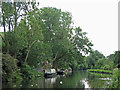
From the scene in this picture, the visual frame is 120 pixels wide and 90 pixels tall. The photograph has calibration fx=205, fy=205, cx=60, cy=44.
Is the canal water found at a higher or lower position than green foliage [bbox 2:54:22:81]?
lower

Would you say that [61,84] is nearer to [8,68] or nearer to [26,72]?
[8,68]

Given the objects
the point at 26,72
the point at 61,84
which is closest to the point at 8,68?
the point at 26,72

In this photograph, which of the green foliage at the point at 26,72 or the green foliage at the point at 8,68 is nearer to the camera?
the green foliage at the point at 8,68

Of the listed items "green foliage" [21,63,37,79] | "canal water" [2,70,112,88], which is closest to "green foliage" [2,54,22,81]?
"canal water" [2,70,112,88]

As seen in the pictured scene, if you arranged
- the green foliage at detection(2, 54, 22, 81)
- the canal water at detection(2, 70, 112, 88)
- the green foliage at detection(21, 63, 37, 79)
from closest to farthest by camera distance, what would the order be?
the canal water at detection(2, 70, 112, 88) < the green foliage at detection(2, 54, 22, 81) < the green foliage at detection(21, 63, 37, 79)

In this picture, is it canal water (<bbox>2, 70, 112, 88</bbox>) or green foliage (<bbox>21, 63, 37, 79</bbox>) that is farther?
green foliage (<bbox>21, 63, 37, 79</bbox>)

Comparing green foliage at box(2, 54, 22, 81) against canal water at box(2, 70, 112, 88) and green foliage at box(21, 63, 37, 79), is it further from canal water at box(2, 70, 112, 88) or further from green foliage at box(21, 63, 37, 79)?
green foliage at box(21, 63, 37, 79)

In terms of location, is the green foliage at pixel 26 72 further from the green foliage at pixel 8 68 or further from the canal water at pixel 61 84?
the canal water at pixel 61 84

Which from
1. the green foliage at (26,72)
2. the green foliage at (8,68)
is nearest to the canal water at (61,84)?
the green foliage at (8,68)

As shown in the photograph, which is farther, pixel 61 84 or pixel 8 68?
pixel 8 68

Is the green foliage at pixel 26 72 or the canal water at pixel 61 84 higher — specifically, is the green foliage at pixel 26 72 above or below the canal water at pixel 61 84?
above

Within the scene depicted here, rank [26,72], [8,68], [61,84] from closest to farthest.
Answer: [61,84]
[8,68]
[26,72]

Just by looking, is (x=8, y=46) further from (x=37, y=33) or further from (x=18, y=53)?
(x=37, y=33)

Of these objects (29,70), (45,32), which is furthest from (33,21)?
(45,32)
